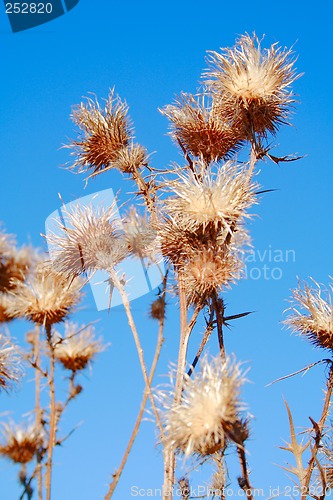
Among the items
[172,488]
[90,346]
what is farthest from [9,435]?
[172,488]

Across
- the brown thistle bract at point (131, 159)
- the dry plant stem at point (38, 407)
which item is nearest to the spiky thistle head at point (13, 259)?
the dry plant stem at point (38, 407)

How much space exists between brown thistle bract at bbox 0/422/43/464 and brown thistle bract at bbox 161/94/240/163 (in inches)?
58.8

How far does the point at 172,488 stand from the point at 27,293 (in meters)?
Answer: 1.15

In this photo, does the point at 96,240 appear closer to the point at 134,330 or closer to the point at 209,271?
the point at 134,330

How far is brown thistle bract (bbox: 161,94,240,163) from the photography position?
3.26m

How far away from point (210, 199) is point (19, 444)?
151cm

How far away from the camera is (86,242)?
3.16m

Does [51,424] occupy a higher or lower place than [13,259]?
lower

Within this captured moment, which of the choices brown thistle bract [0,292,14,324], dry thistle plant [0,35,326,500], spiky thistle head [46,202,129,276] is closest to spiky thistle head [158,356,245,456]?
dry thistle plant [0,35,326,500]

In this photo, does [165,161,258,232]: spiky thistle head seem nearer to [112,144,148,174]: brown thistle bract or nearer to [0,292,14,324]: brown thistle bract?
[112,144,148,174]: brown thistle bract

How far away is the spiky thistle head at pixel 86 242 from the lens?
3125mm

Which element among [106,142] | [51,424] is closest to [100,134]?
[106,142]

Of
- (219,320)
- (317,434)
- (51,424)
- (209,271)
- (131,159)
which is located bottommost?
(317,434)

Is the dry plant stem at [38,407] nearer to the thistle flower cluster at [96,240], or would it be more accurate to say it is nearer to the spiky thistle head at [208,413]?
the thistle flower cluster at [96,240]
